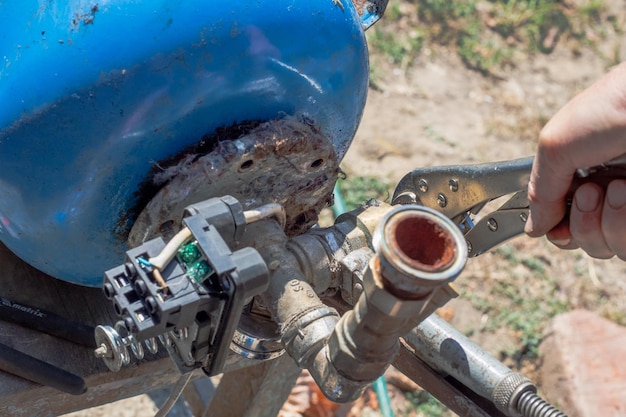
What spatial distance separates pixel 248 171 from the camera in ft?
3.58

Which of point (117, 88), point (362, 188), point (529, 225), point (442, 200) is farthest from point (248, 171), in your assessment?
point (362, 188)

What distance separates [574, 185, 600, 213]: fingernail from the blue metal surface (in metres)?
0.41

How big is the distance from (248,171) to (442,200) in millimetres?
325

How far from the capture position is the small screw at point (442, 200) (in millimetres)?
1195

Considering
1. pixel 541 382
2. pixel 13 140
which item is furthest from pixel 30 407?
pixel 541 382

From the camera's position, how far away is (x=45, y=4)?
100 centimetres

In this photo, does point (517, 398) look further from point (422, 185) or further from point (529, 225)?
point (422, 185)

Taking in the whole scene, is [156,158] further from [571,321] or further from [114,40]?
[571,321]

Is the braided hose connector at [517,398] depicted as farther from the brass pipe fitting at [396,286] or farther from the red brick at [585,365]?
the red brick at [585,365]

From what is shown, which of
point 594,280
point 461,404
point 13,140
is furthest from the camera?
point 594,280

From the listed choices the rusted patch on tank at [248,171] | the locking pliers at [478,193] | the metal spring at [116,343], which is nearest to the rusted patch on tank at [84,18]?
the rusted patch on tank at [248,171]

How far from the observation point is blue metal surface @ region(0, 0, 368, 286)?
0.98 meters

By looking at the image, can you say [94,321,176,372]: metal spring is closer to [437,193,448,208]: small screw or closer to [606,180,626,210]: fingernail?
[437,193,448,208]: small screw

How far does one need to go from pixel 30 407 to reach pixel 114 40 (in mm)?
589
